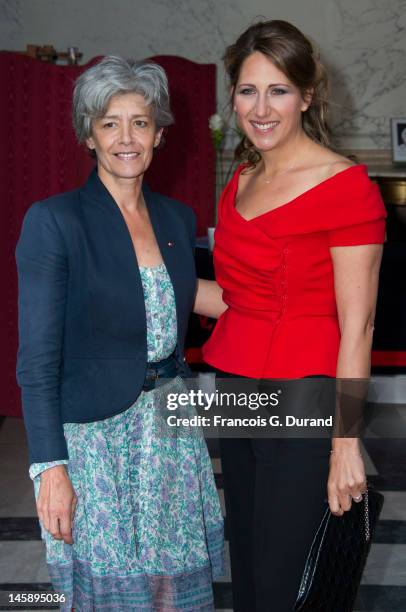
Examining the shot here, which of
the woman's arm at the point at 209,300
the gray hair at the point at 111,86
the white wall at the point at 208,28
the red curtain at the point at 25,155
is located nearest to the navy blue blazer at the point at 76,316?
the gray hair at the point at 111,86

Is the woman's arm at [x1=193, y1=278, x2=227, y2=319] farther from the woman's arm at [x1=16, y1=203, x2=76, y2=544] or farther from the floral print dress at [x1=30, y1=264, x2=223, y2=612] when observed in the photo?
the woman's arm at [x1=16, y1=203, x2=76, y2=544]

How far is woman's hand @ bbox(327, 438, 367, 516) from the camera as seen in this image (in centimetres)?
182

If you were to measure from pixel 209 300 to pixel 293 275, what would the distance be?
1.36 ft

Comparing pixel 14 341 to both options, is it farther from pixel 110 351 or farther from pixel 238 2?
pixel 238 2

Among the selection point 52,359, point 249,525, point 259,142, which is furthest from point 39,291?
point 249,525

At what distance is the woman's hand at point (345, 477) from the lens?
5.97ft

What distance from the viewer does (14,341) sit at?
16.1 ft

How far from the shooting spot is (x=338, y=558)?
5.86 ft

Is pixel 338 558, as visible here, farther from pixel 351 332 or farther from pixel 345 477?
pixel 351 332

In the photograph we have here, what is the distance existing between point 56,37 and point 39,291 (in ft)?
19.6

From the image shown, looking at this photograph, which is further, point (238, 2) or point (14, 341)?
point (238, 2)

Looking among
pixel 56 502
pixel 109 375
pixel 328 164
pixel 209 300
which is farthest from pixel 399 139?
pixel 56 502

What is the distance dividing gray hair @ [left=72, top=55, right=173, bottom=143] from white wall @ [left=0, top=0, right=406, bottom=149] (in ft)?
17.6

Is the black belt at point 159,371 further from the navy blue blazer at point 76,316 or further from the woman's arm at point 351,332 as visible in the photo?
the woman's arm at point 351,332
